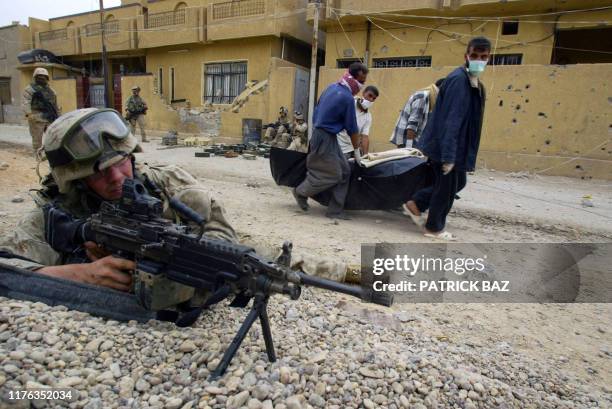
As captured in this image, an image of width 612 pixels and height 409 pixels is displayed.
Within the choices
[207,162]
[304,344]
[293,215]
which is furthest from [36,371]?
[207,162]

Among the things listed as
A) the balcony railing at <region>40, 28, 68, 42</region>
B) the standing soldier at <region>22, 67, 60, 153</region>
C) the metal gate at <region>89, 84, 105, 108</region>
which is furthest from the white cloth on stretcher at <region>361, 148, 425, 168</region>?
the balcony railing at <region>40, 28, 68, 42</region>

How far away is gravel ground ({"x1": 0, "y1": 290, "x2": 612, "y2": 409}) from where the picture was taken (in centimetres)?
137

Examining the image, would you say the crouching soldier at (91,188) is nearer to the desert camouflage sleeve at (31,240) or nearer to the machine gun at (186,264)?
the desert camouflage sleeve at (31,240)

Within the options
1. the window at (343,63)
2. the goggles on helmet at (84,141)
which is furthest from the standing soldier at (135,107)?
the goggles on helmet at (84,141)

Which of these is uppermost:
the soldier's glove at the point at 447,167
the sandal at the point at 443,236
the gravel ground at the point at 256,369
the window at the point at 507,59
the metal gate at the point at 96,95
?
the window at the point at 507,59

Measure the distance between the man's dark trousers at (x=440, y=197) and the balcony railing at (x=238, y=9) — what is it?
1272cm

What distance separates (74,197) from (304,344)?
1.51m

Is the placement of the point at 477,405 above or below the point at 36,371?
below

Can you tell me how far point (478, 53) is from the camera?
11.5ft

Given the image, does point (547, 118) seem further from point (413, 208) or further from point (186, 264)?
point (186, 264)

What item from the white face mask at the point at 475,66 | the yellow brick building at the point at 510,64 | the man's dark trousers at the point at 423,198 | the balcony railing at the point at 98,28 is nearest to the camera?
the white face mask at the point at 475,66

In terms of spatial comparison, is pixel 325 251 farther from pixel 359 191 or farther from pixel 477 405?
pixel 477 405

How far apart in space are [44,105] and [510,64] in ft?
37.0

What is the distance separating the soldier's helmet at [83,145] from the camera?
1.87m
